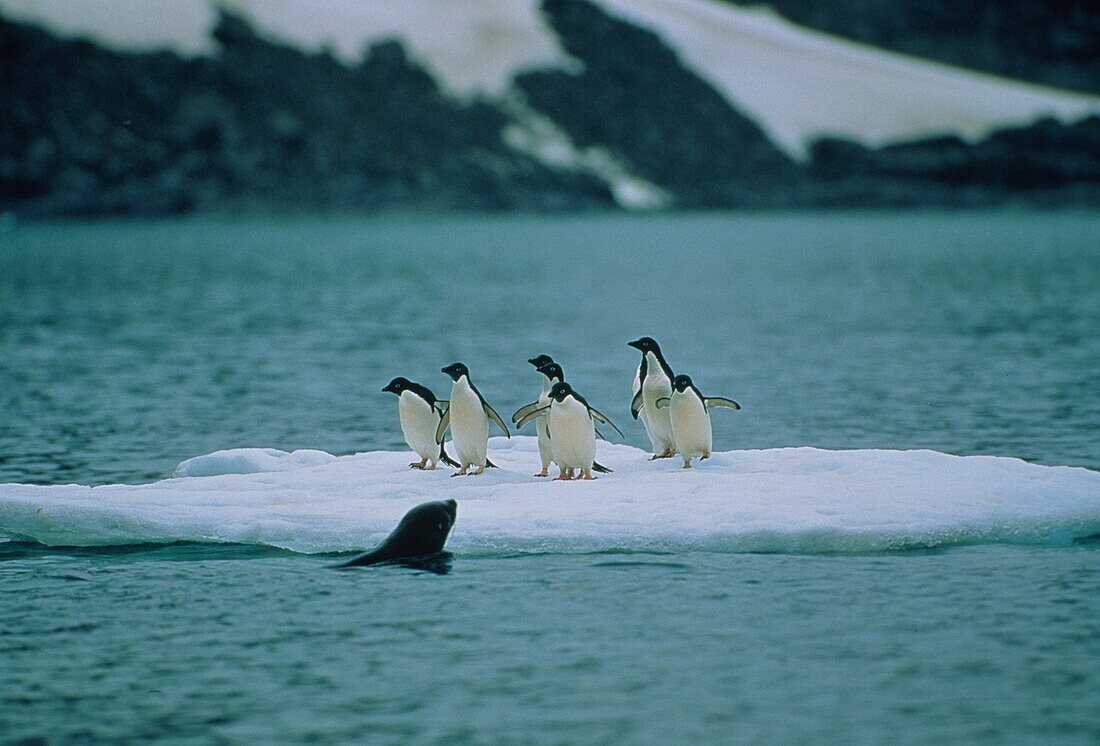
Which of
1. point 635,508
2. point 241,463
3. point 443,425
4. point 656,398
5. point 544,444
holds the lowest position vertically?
point 635,508

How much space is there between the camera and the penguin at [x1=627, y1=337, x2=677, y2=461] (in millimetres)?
15914

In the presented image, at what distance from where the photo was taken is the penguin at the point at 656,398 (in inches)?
627

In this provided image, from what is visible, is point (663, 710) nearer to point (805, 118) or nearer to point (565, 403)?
point (565, 403)

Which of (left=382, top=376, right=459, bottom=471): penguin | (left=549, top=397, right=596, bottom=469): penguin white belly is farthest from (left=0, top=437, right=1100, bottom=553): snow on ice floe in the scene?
(left=382, top=376, right=459, bottom=471): penguin

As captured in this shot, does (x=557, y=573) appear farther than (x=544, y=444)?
No

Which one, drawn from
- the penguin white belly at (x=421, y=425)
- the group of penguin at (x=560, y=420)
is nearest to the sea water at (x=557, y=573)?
the group of penguin at (x=560, y=420)

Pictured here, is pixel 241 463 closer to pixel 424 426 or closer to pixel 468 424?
pixel 424 426

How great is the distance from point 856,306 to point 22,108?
127410mm

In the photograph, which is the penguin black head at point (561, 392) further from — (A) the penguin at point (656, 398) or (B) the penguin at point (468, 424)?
(A) the penguin at point (656, 398)

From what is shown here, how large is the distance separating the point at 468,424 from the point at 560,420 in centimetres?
98

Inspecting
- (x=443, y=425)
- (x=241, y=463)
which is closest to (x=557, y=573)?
(x=443, y=425)

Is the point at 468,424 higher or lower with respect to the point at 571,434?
higher

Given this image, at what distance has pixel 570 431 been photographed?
1462 centimetres

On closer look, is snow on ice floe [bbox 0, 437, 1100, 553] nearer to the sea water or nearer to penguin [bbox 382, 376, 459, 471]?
the sea water
